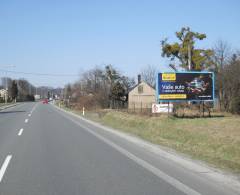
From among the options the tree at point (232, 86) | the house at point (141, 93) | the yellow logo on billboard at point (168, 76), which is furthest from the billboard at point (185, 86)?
the house at point (141, 93)

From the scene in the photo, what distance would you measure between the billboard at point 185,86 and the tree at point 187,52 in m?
27.1

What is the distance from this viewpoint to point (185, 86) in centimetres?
3222

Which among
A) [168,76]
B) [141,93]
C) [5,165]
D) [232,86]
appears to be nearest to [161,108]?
[168,76]

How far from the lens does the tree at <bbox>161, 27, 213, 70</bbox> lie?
59656 mm

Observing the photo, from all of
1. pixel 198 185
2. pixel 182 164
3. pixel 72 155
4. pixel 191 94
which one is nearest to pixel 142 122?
pixel 191 94

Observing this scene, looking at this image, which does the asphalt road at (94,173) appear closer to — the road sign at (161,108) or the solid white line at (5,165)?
the solid white line at (5,165)

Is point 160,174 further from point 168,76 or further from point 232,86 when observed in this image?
point 232,86

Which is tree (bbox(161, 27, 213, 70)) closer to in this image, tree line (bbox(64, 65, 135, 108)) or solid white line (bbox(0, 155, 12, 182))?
tree line (bbox(64, 65, 135, 108))

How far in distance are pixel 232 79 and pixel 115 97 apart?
28.1 meters

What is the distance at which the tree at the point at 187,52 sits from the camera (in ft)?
196

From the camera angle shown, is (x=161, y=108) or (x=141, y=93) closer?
(x=161, y=108)

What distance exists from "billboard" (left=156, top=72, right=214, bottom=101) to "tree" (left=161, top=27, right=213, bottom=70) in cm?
2712

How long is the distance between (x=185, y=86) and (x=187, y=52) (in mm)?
29355

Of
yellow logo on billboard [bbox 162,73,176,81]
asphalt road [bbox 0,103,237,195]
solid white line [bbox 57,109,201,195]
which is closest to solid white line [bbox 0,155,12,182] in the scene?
asphalt road [bbox 0,103,237,195]
